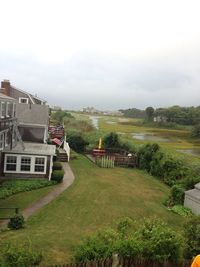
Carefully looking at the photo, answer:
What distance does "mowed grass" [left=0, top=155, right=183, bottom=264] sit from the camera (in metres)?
16.2

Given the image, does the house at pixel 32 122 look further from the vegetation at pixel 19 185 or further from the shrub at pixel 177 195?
the shrub at pixel 177 195

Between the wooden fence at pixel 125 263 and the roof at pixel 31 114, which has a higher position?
the roof at pixel 31 114

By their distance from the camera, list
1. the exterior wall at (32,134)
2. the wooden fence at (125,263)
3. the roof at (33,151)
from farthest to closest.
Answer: the exterior wall at (32,134), the roof at (33,151), the wooden fence at (125,263)

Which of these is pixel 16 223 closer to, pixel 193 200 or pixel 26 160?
pixel 193 200

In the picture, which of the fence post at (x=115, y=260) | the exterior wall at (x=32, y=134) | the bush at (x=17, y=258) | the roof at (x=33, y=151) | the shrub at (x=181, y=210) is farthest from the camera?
the exterior wall at (x=32, y=134)

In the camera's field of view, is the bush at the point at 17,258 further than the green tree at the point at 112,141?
No

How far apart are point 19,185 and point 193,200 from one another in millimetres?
12699

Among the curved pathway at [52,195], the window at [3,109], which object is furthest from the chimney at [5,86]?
the window at [3,109]

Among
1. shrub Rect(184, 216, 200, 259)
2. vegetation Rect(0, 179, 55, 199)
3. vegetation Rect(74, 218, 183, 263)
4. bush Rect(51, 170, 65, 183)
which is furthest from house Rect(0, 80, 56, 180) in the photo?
vegetation Rect(74, 218, 183, 263)

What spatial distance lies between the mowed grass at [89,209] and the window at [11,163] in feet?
17.2

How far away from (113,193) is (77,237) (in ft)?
38.9

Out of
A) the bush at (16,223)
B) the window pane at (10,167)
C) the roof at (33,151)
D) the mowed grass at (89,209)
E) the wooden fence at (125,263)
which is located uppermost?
the roof at (33,151)

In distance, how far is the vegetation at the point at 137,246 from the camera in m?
12.2

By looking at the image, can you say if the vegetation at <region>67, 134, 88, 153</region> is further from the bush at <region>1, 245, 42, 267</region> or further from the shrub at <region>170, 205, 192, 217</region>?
the bush at <region>1, 245, 42, 267</region>
